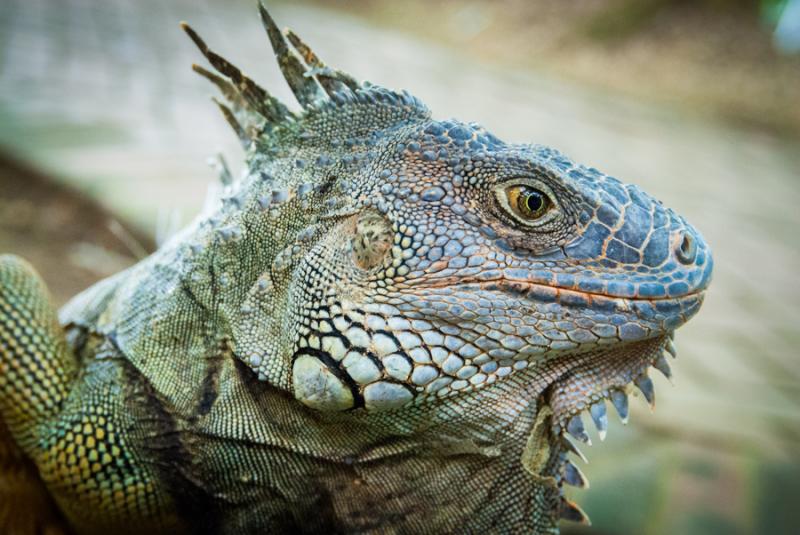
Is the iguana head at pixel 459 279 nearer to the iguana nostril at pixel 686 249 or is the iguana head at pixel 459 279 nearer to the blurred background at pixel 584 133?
the iguana nostril at pixel 686 249

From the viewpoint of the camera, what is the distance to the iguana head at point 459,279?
1.83 m

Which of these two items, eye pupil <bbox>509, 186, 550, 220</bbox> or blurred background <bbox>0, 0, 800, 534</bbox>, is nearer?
eye pupil <bbox>509, 186, 550, 220</bbox>

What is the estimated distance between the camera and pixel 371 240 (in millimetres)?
1923

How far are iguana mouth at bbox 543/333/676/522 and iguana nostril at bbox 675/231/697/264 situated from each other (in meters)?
0.21

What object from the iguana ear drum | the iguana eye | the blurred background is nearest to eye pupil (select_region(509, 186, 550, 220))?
the iguana eye

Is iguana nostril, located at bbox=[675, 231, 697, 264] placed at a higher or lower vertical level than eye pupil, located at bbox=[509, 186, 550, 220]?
higher

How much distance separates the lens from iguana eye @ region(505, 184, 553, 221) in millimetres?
1895

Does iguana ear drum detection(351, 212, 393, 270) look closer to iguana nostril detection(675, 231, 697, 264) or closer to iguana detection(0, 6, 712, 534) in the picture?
iguana detection(0, 6, 712, 534)

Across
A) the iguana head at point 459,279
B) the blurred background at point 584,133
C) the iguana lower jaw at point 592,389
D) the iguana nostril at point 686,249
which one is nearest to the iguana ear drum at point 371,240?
the iguana head at point 459,279

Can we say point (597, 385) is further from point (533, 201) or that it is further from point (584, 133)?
point (584, 133)

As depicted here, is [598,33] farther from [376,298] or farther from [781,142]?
[376,298]

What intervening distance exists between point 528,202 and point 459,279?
0.27m

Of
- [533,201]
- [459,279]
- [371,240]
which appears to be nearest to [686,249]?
[533,201]

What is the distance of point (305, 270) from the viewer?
6.45ft
